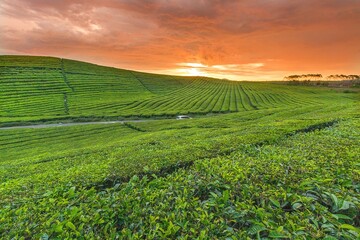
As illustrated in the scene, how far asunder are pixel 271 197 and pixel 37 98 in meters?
77.5

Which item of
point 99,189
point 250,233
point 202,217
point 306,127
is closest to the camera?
Answer: point 250,233

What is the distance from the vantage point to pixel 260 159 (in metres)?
6.74

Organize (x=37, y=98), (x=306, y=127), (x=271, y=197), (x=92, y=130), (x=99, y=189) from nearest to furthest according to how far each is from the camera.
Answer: (x=271, y=197) → (x=99, y=189) → (x=306, y=127) → (x=92, y=130) → (x=37, y=98)

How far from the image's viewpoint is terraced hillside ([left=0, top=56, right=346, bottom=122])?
2306 inches

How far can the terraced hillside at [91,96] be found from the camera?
192ft

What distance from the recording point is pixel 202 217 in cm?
387

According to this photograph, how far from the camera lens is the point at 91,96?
76.8m

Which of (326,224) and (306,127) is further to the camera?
(306,127)

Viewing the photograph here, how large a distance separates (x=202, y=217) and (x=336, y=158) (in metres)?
4.76

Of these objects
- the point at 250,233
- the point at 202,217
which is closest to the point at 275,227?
the point at 250,233

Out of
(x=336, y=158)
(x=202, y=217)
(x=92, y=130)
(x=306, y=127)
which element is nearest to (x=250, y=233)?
(x=202, y=217)

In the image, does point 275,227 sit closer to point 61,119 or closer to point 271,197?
point 271,197

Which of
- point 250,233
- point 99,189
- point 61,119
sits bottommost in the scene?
point 61,119

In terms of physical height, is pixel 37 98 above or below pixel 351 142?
below
